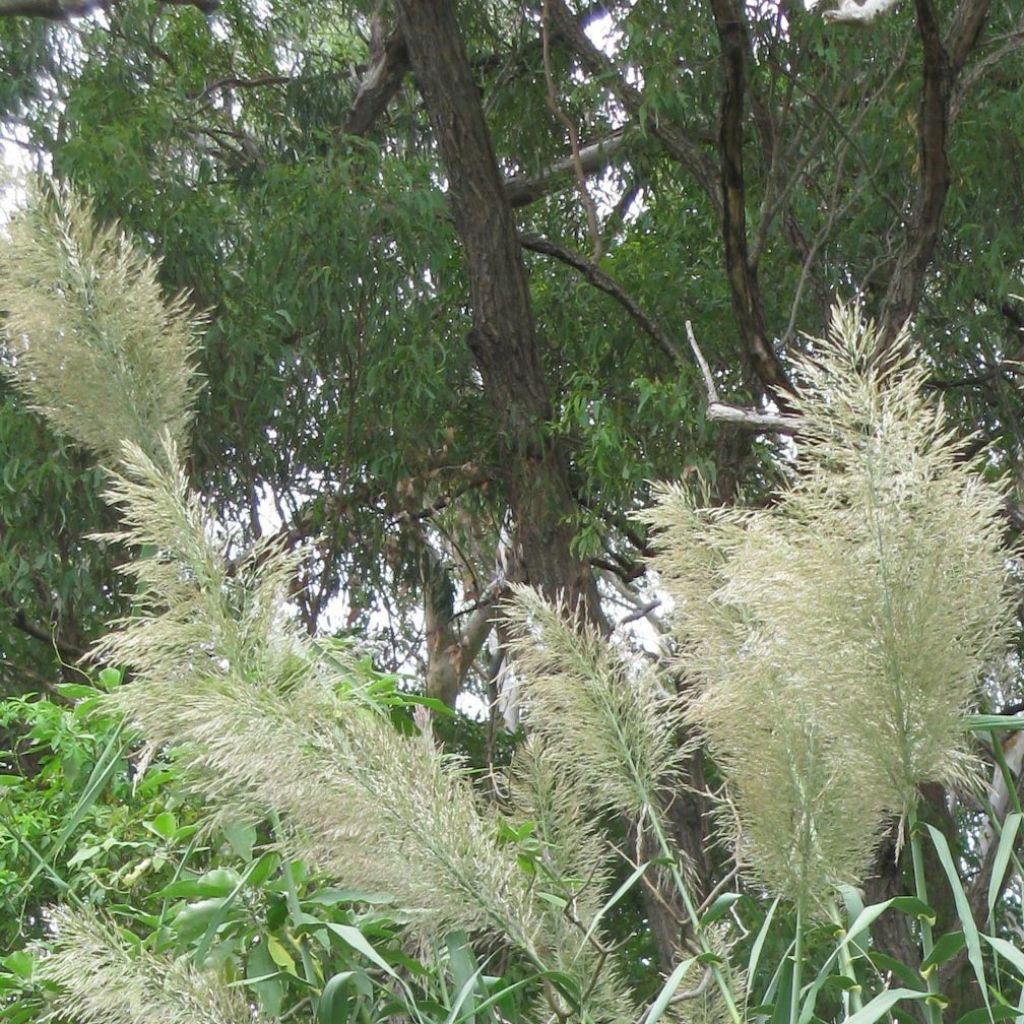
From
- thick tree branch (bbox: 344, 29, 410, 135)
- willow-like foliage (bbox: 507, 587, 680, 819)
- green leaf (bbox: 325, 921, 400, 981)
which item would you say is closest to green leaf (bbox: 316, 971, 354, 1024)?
green leaf (bbox: 325, 921, 400, 981)

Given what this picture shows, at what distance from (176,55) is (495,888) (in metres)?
6.03

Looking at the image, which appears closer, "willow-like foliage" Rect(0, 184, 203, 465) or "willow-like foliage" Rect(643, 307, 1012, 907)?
"willow-like foliage" Rect(643, 307, 1012, 907)

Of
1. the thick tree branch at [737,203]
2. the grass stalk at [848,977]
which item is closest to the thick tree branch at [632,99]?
the thick tree branch at [737,203]

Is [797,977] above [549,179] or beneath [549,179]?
beneath

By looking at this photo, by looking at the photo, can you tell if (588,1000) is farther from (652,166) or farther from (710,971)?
(652,166)

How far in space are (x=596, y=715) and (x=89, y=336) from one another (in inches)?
33.7

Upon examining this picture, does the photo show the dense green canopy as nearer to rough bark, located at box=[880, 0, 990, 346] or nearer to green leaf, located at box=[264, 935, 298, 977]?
rough bark, located at box=[880, 0, 990, 346]

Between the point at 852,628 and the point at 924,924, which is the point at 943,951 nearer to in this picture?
the point at 924,924

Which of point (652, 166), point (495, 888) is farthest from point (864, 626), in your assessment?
point (652, 166)

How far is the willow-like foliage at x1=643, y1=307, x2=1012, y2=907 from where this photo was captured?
129cm

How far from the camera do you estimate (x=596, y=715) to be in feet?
4.98

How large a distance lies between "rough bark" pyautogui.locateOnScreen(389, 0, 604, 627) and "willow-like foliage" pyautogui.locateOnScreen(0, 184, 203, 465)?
10.7ft

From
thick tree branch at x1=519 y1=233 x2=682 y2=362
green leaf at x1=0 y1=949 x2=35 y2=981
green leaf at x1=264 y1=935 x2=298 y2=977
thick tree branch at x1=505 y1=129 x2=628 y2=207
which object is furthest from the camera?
thick tree branch at x1=505 y1=129 x2=628 y2=207

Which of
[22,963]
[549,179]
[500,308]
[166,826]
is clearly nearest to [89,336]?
[166,826]
